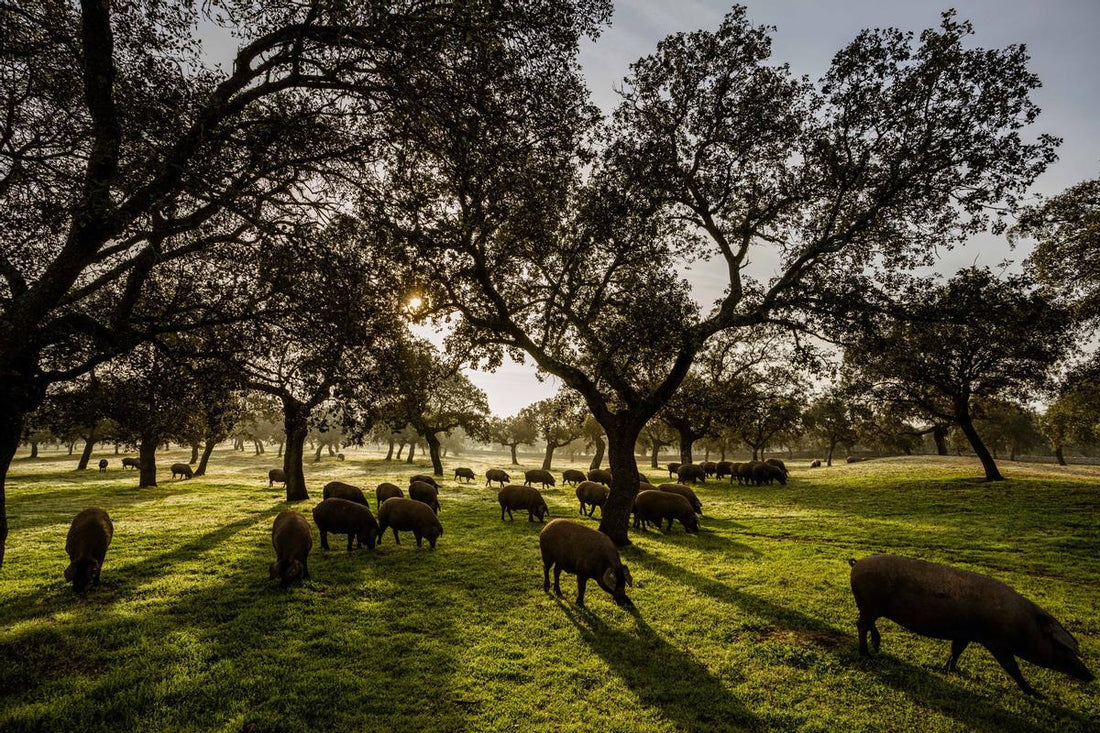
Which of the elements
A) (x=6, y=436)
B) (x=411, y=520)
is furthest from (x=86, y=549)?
(x=411, y=520)

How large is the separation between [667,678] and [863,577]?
4.12 meters

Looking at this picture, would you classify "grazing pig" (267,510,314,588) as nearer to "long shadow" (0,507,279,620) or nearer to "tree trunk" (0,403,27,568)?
"long shadow" (0,507,279,620)

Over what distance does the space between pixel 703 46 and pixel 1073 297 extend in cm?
2290

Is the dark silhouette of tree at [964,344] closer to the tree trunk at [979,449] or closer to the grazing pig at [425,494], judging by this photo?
the tree trunk at [979,449]

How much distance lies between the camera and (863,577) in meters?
7.80

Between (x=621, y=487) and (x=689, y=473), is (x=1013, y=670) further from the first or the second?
(x=689, y=473)

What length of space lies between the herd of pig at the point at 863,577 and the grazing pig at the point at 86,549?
0.06ft

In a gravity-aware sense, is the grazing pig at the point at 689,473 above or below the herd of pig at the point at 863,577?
below

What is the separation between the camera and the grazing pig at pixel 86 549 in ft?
32.6

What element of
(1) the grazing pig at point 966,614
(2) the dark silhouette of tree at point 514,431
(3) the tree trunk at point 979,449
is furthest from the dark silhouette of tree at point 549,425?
(3) the tree trunk at point 979,449

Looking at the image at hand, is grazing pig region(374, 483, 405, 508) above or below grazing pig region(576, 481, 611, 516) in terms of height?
above

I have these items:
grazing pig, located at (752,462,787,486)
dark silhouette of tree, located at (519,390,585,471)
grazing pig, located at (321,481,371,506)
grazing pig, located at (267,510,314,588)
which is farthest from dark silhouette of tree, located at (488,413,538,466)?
grazing pig, located at (267,510,314,588)

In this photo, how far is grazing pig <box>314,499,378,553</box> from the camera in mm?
14055

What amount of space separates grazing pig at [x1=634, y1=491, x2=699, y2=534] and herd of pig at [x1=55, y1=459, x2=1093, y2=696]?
48 millimetres
